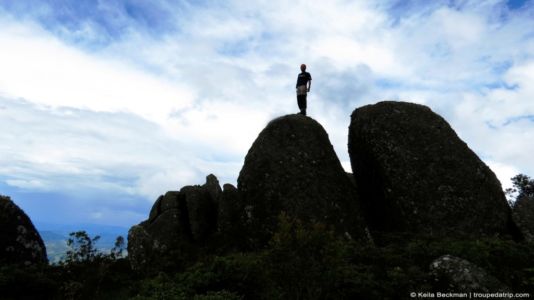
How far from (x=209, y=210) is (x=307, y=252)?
2065cm

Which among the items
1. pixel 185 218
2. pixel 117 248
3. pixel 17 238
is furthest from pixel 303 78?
pixel 17 238

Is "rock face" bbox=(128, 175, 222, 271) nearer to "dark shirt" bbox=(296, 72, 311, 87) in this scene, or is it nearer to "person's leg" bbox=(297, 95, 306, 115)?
"person's leg" bbox=(297, 95, 306, 115)

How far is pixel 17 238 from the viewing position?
20500mm

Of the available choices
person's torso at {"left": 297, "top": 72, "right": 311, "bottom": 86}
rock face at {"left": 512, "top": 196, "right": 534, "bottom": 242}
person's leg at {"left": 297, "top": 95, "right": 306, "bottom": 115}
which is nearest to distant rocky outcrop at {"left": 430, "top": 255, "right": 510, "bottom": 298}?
rock face at {"left": 512, "top": 196, "right": 534, "bottom": 242}

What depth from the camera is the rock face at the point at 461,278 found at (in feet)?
38.8

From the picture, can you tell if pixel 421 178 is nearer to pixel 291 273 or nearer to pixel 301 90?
pixel 301 90

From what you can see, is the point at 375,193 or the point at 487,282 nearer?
the point at 487,282

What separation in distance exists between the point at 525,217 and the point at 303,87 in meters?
14.2

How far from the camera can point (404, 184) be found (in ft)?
76.4

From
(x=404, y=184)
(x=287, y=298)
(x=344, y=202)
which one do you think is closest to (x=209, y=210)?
(x=344, y=202)

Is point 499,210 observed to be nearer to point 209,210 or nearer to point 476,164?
point 476,164

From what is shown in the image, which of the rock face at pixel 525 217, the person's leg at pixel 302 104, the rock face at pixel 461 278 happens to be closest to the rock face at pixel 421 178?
the rock face at pixel 525 217

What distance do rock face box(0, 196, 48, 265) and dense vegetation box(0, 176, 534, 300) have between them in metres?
1.53

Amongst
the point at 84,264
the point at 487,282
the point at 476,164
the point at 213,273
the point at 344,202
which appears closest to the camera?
the point at 487,282
